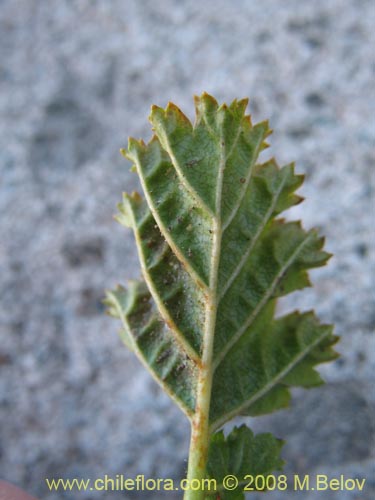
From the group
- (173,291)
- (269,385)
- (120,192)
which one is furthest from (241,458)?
(120,192)

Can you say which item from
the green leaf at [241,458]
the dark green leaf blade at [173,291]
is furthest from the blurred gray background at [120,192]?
the dark green leaf blade at [173,291]

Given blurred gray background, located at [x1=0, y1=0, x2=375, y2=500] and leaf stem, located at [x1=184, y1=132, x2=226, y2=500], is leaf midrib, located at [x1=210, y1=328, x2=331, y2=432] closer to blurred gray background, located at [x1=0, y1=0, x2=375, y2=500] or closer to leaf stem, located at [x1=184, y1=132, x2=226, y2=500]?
leaf stem, located at [x1=184, y1=132, x2=226, y2=500]

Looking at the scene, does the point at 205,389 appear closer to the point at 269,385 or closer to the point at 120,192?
the point at 269,385

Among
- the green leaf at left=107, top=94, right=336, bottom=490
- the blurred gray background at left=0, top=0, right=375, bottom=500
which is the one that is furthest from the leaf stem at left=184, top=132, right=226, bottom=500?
the blurred gray background at left=0, top=0, right=375, bottom=500

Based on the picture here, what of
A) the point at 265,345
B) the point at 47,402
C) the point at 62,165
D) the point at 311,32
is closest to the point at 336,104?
the point at 311,32

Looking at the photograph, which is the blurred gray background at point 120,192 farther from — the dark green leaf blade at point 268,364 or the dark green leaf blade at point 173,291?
the dark green leaf blade at point 173,291

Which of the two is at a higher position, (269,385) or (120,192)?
(120,192)
